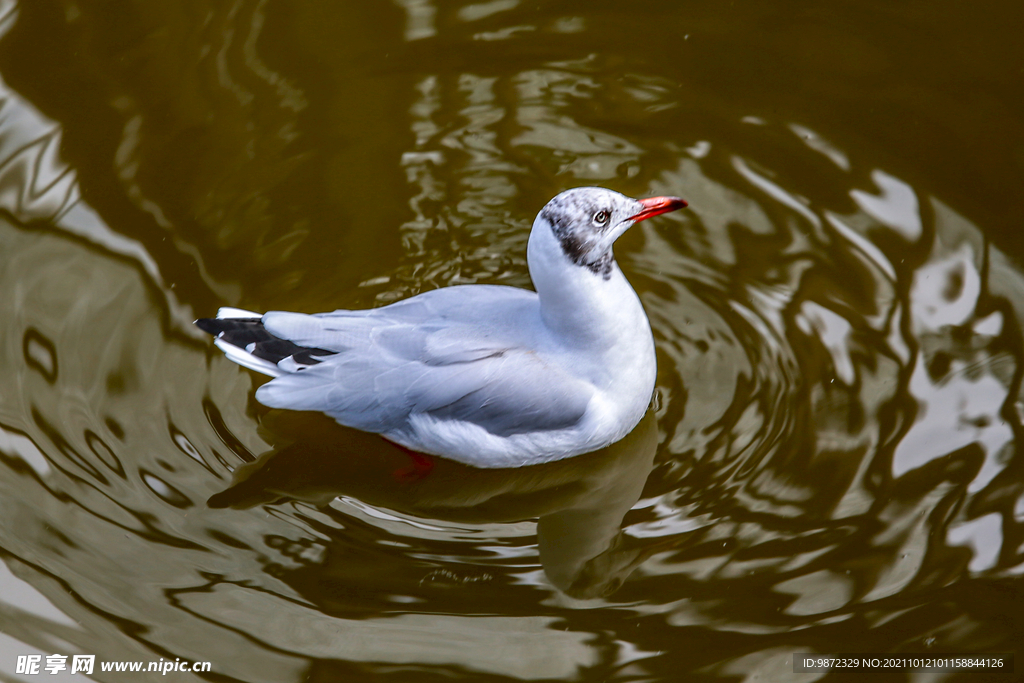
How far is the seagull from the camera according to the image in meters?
3.75

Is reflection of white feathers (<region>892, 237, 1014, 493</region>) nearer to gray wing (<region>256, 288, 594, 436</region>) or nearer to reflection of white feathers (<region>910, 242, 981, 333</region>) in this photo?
reflection of white feathers (<region>910, 242, 981, 333</region>)

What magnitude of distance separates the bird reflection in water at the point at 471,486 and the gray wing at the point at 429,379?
330 mm

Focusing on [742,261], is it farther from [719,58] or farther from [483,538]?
[483,538]

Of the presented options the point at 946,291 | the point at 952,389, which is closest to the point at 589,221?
the point at 952,389

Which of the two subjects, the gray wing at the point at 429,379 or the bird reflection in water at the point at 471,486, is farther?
the bird reflection in water at the point at 471,486

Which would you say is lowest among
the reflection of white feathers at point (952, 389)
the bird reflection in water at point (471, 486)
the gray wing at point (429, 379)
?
the bird reflection in water at point (471, 486)

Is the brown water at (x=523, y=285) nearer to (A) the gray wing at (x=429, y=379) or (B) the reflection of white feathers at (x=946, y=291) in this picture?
(B) the reflection of white feathers at (x=946, y=291)

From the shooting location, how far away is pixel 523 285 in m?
4.73

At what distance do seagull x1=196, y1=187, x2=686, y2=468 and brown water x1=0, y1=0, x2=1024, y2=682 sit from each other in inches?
12.8

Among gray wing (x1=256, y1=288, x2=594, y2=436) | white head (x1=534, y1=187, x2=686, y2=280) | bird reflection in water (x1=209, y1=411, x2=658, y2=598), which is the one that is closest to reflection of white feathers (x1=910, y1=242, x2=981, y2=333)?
bird reflection in water (x1=209, y1=411, x2=658, y2=598)

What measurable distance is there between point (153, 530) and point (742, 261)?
2808 mm

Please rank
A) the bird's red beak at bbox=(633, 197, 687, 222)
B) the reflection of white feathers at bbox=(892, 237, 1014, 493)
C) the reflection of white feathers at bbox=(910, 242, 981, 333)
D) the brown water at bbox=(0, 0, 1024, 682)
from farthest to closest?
the reflection of white feathers at bbox=(910, 242, 981, 333)
the reflection of white feathers at bbox=(892, 237, 1014, 493)
the bird's red beak at bbox=(633, 197, 687, 222)
the brown water at bbox=(0, 0, 1024, 682)

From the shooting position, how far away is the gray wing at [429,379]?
3777 millimetres

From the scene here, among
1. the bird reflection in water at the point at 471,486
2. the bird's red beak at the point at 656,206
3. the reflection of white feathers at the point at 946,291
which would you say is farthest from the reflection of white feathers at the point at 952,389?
the bird's red beak at the point at 656,206
